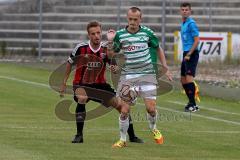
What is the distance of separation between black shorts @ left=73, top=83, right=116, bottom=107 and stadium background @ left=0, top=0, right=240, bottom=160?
2.09 ft

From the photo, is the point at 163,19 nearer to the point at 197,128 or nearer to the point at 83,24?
the point at 83,24

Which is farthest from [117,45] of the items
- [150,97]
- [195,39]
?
[195,39]

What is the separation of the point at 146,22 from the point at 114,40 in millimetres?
22080

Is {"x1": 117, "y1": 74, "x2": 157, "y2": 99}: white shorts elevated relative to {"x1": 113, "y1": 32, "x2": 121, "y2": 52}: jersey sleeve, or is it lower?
lower

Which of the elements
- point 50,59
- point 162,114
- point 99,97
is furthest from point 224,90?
point 50,59

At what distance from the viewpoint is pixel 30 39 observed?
116ft

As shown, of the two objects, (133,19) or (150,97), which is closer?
(133,19)

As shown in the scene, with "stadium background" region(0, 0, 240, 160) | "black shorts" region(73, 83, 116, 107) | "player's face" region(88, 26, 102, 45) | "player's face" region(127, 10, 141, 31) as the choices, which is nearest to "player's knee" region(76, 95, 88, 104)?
"black shorts" region(73, 83, 116, 107)

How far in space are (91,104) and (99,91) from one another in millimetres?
5605

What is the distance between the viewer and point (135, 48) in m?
12.8

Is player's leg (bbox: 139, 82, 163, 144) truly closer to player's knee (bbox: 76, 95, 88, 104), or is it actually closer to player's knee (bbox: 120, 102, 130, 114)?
player's knee (bbox: 120, 102, 130, 114)

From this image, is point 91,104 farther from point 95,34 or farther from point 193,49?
point 95,34

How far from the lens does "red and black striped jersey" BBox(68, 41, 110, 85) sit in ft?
42.1

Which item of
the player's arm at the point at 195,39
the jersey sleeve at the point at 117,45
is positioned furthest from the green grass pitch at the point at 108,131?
the jersey sleeve at the point at 117,45
